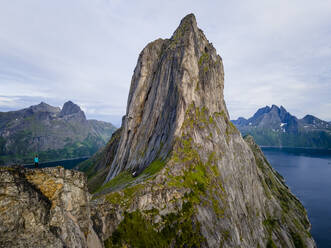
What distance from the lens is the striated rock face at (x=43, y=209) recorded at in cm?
1510

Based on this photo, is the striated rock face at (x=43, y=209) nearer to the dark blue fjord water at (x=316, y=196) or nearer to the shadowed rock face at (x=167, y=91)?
the shadowed rock face at (x=167, y=91)

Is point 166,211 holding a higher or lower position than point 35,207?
lower

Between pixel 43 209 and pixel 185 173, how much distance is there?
3580 cm

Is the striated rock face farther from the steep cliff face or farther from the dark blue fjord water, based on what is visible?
the dark blue fjord water

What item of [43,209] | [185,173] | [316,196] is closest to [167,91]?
[185,173]

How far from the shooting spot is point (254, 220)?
63.2m

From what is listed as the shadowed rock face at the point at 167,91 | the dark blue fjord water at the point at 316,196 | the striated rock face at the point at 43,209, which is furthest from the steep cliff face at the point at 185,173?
the dark blue fjord water at the point at 316,196

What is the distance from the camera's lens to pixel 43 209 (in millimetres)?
17375

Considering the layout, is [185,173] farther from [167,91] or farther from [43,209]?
[43,209]

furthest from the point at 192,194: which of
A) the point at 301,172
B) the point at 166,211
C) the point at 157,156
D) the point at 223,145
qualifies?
the point at 301,172

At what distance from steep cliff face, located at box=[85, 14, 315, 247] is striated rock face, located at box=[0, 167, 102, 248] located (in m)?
6.84

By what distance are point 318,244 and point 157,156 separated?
85.0m

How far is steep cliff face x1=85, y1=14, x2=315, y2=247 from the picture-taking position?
37.4 m

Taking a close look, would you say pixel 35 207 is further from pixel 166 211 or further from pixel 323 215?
pixel 323 215
